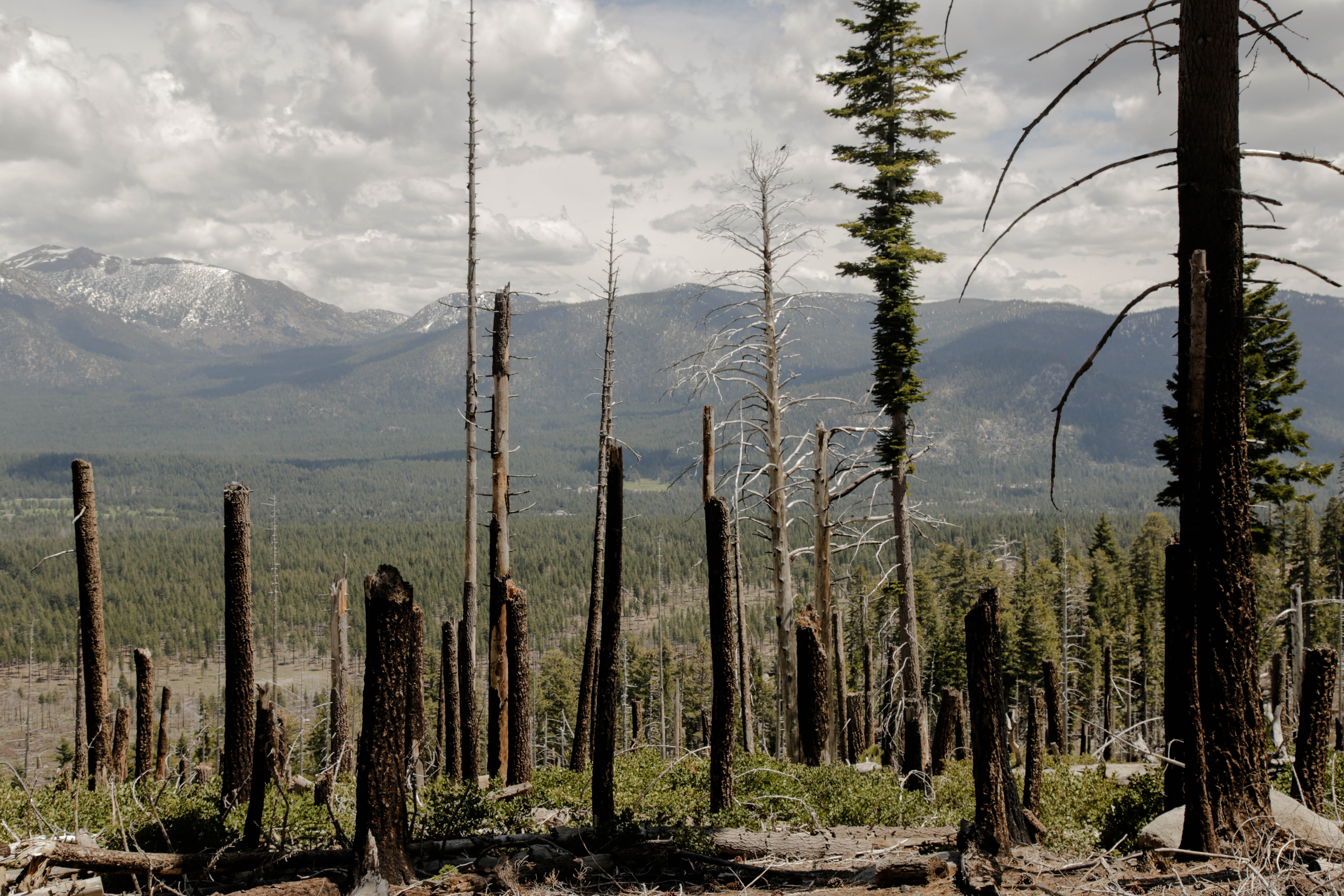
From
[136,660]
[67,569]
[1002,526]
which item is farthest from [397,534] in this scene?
[136,660]

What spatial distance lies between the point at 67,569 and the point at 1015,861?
15612cm

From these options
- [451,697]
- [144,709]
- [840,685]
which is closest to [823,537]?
[451,697]

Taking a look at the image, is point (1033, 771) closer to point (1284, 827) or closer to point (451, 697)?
point (1284, 827)

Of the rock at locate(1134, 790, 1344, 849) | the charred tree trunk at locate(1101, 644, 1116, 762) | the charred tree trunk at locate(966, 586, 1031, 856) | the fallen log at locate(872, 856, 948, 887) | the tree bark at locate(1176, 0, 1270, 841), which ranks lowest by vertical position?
the charred tree trunk at locate(1101, 644, 1116, 762)

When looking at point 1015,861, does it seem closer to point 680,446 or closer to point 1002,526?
point 680,446

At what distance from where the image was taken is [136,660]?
15977mm

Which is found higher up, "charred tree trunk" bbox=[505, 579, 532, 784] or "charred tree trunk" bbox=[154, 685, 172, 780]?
"charred tree trunk" bbox=[505, 579, 532, 784]

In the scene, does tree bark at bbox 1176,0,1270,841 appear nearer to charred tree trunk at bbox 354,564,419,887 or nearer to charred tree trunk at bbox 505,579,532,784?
charred tree trunk at bbox 354,564,419,887

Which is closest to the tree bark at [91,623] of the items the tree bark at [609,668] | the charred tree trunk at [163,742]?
the tree bark at [609,668]

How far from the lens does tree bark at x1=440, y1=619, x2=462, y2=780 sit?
16797mm

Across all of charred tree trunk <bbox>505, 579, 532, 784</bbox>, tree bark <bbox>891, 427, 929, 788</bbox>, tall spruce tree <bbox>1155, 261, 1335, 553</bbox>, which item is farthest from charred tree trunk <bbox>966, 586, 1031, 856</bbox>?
tall spruce tree <bbox>1155, 261, 1335, 553</bbox>

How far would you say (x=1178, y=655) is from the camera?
22.6ft

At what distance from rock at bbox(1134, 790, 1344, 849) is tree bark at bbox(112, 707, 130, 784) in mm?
14988

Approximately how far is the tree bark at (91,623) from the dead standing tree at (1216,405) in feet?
36.6
